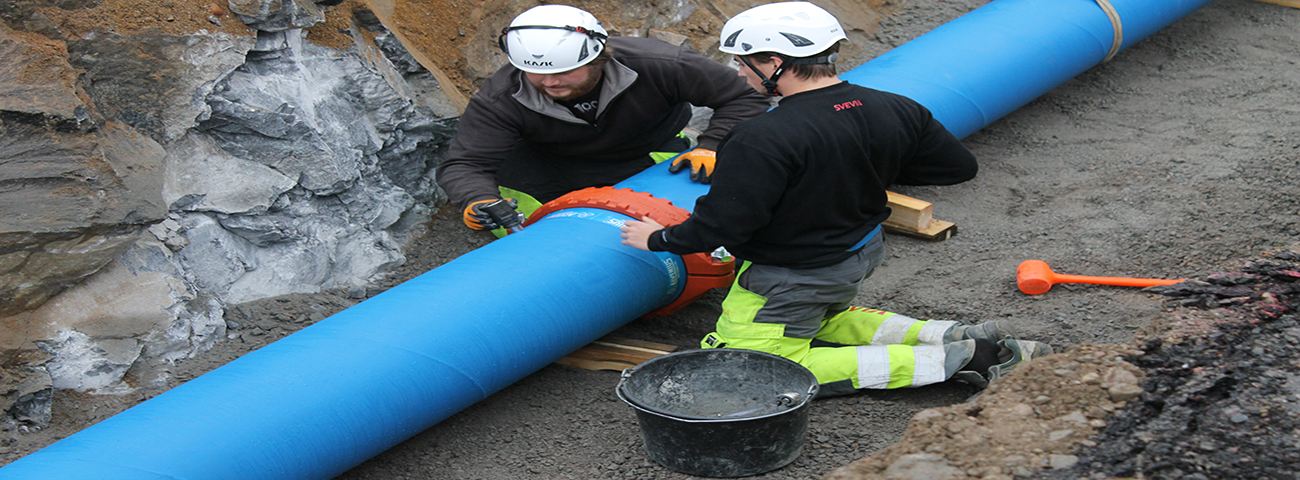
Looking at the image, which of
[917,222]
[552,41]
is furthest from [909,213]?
[552,41]

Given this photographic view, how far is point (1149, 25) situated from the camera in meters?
4.98

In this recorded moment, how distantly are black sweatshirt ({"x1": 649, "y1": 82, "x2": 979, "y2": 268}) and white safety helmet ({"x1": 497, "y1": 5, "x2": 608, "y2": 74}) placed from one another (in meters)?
0.84

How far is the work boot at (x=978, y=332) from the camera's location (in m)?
2.66

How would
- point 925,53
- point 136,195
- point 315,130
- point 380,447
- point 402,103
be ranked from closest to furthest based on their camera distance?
point 380,447 → point 136,195 → point 315,130 → point 402,103 → point 925,53

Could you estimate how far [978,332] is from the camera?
2688 millimetres

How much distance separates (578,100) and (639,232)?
2.83ft

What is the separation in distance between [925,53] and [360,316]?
118 inches

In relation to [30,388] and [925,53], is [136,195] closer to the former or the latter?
[30,388]

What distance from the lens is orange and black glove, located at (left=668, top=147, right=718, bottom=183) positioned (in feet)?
10.6

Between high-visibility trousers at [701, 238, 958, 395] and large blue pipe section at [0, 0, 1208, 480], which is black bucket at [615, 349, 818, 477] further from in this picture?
large blue pipe section at [0, 0, 1208, 480]

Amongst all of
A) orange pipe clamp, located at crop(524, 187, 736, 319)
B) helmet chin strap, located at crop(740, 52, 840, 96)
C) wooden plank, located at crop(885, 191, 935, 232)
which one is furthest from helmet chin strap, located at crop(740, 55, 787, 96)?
wooden plank, located at crop(885, 191, 935, 232)

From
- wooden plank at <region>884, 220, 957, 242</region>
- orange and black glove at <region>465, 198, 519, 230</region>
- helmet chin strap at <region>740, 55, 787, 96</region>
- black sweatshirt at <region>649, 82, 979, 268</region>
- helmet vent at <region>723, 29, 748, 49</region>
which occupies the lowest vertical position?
wooden plank at <region>884, 220, 957, 242</region>

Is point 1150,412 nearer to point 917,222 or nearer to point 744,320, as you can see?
point 744,320

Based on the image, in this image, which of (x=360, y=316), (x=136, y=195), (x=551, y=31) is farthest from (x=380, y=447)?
(x=551, y=31)
